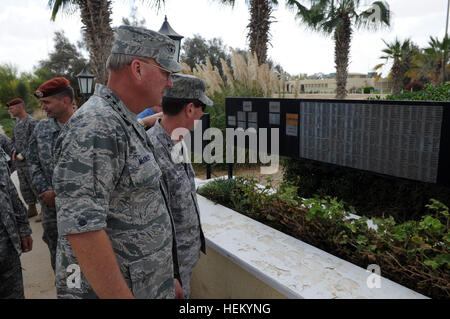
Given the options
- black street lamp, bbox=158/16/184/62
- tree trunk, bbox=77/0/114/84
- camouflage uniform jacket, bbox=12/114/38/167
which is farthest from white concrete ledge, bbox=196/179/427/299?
tree trunk, bbox=77/0/114/84

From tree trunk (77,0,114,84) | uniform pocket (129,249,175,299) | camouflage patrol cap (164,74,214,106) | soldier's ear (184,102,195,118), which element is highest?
tree trunk (77,0,114,84)

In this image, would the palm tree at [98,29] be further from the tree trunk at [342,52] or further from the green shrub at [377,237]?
the tree trunk at [342,52]

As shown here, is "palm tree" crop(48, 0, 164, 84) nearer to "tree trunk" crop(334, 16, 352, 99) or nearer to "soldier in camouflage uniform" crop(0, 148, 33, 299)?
"soldier in camouflage uniform" crop(0, 148, 33, 299)

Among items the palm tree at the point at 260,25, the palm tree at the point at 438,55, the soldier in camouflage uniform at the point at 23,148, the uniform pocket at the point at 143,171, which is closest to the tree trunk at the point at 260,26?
the palm tree at the point at 260,25

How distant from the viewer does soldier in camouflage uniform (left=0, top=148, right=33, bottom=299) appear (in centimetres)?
224

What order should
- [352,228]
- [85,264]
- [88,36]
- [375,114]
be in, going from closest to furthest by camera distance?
[85,264] < [352,228] < [375,114] < [88,36]

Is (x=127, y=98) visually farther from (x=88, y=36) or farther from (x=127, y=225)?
(x=88, y=36)

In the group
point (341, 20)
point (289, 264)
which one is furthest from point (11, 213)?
point (341, 20)

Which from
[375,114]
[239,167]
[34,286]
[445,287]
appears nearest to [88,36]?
[239,167]

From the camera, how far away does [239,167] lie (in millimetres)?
8188

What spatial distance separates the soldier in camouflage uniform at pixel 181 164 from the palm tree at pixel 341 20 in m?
14.3

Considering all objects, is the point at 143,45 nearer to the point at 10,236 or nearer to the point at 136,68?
the point at 136,68
